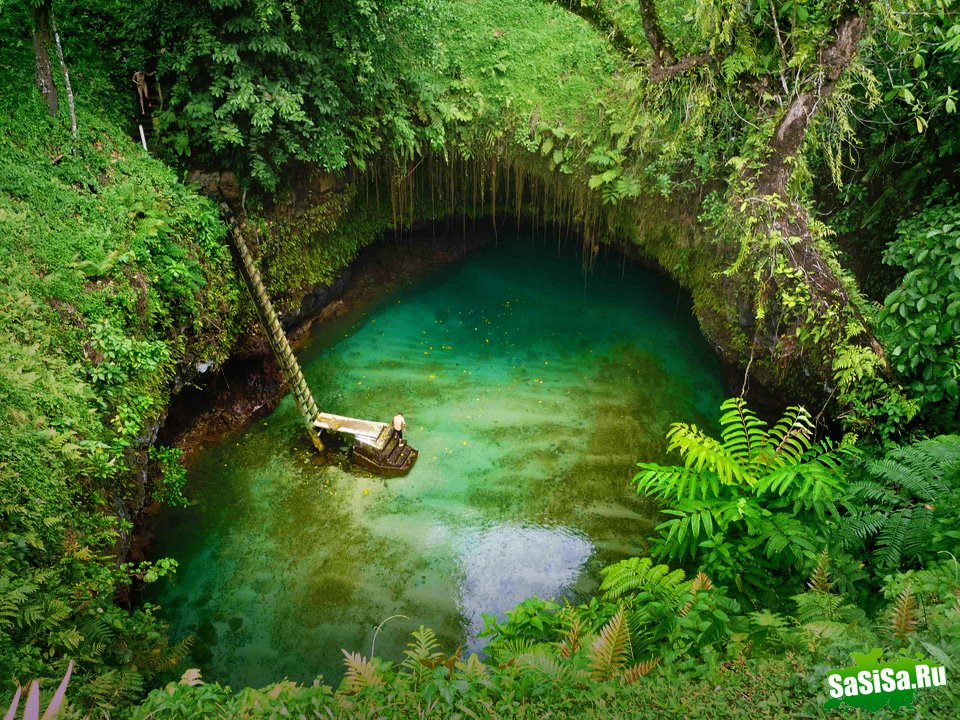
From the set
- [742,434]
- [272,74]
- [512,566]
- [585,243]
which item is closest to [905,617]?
[742,434]

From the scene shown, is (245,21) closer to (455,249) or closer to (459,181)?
(459,181)

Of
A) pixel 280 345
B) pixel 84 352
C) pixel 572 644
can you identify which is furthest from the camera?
pixel 280 345

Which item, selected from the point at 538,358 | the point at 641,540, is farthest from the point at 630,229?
the point at 641,540

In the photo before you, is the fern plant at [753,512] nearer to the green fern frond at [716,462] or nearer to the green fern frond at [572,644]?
the green fern frond at [716,462]

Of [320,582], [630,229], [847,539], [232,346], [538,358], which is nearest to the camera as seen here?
[847,539]

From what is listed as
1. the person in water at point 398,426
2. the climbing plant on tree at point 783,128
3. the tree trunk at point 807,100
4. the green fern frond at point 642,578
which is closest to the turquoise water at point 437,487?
the person in water at point 398,426

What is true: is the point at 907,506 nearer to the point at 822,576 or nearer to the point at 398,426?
the point at 822,576
